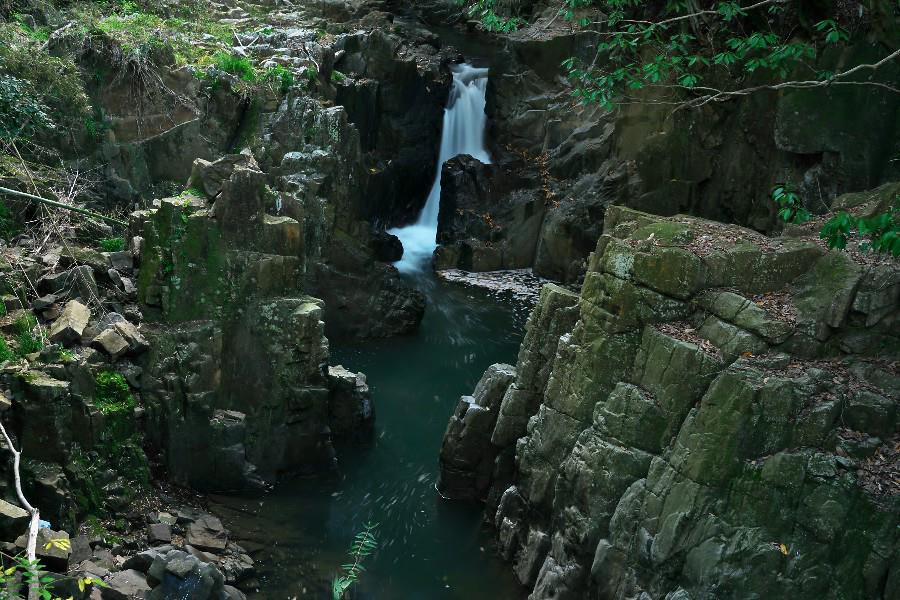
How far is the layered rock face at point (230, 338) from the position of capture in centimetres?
1267

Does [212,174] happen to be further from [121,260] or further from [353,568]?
[353,568]

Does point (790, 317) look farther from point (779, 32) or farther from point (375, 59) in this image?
point (375, 59)

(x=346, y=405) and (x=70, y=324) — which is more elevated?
(x=70, y=324)

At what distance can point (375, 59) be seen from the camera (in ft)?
81.7

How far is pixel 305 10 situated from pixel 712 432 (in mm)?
24000

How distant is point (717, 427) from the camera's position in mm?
9539

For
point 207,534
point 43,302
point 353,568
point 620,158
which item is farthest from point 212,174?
point 620,158

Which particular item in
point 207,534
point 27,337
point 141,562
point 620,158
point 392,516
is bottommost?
point 392,516

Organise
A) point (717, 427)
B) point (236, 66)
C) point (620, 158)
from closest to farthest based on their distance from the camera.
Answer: point (717, 427) < point (236, 66) < point (620, 158)

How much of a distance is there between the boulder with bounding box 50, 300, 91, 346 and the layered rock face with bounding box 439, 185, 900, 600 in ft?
24.6

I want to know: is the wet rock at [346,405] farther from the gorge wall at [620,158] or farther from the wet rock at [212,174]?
the gorge wall at [620,158]

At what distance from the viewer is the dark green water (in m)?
11.6

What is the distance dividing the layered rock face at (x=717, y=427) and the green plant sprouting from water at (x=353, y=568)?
96.3 inches

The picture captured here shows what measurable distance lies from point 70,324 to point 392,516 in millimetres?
6437
